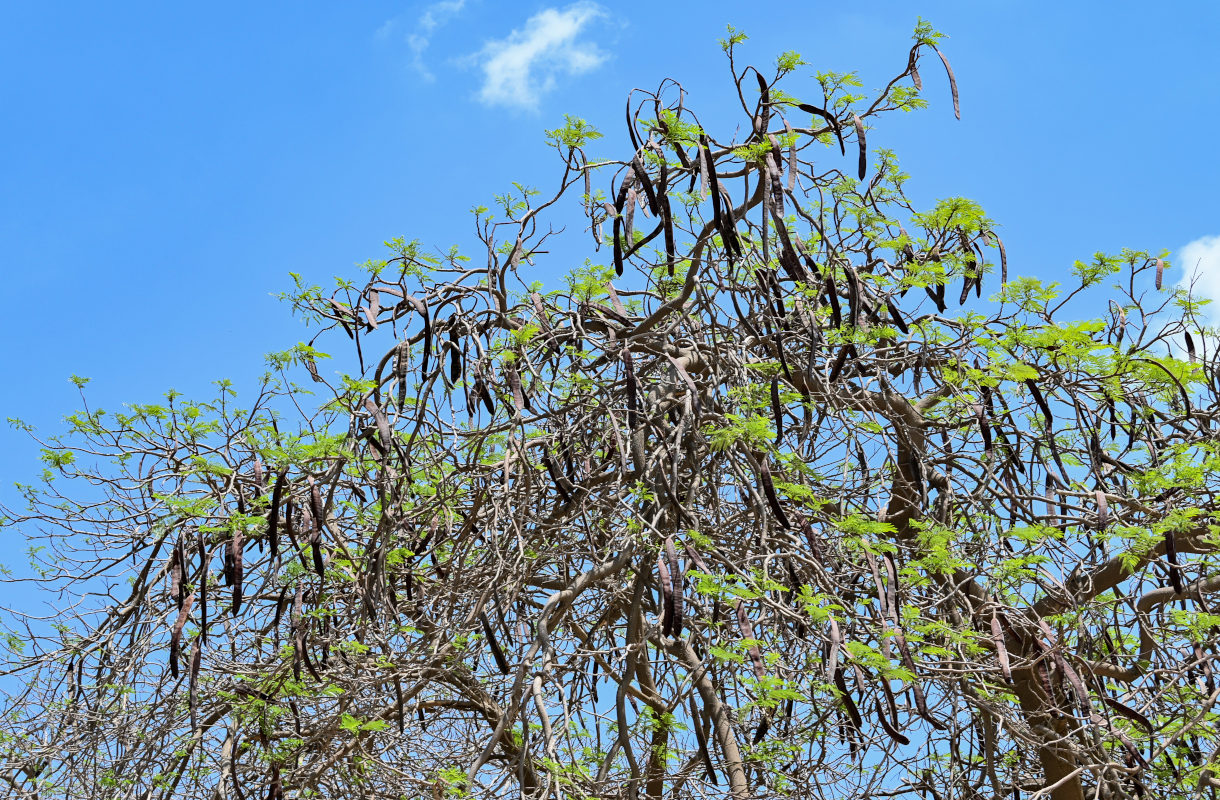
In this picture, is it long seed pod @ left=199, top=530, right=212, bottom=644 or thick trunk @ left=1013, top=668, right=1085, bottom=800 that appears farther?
thick trunk @ left=1013, top=668, right=1085, bottom=800

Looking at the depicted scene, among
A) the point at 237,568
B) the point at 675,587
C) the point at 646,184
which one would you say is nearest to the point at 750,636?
the point at 675,587

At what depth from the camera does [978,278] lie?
542 centimetres

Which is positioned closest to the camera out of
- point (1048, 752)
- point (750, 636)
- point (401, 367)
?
point (750, 636)

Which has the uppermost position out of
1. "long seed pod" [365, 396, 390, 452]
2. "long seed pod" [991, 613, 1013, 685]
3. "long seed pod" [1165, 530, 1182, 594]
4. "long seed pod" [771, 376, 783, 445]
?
"long seed pod" [365, 396, 390, 452]

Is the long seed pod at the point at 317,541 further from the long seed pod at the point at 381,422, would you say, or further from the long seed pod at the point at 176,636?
the long seed pod at the point at 176,636

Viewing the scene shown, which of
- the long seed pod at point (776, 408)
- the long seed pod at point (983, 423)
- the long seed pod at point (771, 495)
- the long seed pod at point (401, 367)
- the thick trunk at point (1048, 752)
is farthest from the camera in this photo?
the thick trunk at point (1048, 752)

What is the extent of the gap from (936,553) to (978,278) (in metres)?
1.64

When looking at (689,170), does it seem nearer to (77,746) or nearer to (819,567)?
(819,567)

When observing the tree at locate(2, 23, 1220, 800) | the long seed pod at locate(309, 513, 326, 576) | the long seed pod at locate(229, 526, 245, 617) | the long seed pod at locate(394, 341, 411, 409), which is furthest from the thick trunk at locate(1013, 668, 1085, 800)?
the long seed pod at locate(229, 526, 245, 617)

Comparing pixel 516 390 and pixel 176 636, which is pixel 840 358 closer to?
pixel 516 390

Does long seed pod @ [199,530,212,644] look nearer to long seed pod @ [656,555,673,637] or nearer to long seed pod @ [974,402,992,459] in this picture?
long seed pod @ [656,555,673,637]

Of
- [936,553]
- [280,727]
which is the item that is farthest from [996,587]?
[280,727]

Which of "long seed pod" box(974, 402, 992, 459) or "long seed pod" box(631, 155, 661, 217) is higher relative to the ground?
"long seed pod" box(631, 155, 661, 217)

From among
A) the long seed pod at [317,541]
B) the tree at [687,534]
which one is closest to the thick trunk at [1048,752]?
the tree at [687,534]
